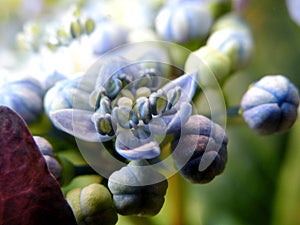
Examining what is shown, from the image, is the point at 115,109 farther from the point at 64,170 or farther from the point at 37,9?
the point at 37,9

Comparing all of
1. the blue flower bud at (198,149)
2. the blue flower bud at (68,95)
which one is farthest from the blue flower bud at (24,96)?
the blue flower bud at (198,149)

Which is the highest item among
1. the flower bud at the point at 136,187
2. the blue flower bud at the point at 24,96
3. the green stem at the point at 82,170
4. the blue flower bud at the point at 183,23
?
the blue flower bud at the point at 183,23

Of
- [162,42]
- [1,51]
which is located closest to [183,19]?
[162,42]

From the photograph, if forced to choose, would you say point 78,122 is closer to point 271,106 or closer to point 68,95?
point 68,95

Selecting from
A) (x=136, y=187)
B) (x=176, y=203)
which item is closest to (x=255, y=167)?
(x=176, y=203)

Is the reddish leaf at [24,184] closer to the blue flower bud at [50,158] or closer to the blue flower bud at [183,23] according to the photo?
the blue flower bud at [50,158]

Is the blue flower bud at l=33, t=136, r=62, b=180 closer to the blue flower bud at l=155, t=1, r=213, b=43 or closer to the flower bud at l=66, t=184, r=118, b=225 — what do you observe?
the flower bud at l=66, t=184, r=118, b=225

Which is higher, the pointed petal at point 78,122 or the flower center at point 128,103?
the flower center at point 128,103
